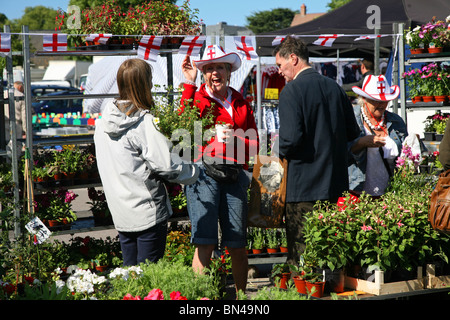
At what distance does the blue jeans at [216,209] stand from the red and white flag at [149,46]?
216cm

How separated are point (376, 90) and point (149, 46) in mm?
2297

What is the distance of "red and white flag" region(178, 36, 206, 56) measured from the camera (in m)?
5.79

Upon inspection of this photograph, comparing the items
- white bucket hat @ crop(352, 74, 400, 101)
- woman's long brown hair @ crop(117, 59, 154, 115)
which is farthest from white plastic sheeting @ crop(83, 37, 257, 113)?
woman's long brown hair @ crop(117, 59, 154, 115)

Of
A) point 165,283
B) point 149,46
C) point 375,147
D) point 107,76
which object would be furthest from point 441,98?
point 107,76

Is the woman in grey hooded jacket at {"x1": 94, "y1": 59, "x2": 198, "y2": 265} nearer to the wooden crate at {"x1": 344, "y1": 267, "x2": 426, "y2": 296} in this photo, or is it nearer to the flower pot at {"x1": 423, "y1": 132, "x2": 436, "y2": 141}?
the wooden crate at {"x1": 344, "y1": 267, "x2": 426, "y2": 296}

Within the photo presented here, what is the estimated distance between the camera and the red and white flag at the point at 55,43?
5621 mm

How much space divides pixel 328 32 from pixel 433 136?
2.94 meters

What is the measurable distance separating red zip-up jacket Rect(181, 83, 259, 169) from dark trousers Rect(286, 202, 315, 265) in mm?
446

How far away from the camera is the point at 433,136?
7.24 m

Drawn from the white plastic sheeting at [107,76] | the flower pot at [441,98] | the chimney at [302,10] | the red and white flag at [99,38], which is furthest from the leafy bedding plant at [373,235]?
the chimney at [302,10]

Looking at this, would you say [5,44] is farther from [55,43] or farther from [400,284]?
[400,284]

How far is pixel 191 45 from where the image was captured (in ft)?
19.1

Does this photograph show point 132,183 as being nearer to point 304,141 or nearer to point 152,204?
point 152,204
